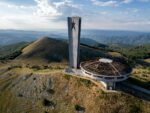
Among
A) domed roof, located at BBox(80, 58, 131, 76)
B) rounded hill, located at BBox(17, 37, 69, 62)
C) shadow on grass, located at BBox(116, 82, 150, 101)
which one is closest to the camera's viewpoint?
shadow on grass, located at BBox(116, 82, 150, 101)

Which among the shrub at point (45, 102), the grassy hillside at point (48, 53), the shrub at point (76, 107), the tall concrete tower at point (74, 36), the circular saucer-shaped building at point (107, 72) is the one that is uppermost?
the tall concrete tower at point (74, 36)

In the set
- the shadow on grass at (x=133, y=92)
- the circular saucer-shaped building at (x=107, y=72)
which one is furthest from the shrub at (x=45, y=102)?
the shadow on grass at (x=133, y=92)

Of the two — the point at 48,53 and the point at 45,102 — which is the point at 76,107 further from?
the point at 48,53

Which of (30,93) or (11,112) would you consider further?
(30,93)

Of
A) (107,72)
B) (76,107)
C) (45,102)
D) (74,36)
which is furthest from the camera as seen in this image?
(74,36)

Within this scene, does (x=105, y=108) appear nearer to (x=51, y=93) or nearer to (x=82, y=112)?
(x=82, y=112)

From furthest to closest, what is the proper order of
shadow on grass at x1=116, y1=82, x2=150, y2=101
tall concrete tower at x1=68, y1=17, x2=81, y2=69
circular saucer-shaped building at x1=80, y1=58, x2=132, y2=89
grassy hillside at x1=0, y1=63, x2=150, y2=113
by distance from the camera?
tall concrete tower at x1=68, y1=17, x2=81, y2=69 → shadow on grass at x1=116, y1=82, x2=150, y2=101 → circular saucer-shaped building at x1=80, y1=58, x2=132, y2=89 → grassy hillside at x1=0, y1=63, x2=150, y2=113

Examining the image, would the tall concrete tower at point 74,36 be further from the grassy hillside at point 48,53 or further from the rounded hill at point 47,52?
the rounded hill at point 47,52

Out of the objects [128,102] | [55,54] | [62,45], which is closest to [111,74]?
[128,102]

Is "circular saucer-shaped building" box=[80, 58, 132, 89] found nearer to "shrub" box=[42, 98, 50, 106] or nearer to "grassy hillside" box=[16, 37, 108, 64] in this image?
"shrub" box=[42, 98, 50, 106]

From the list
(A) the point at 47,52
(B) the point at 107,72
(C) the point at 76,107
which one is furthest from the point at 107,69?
(A) the point at 47,52

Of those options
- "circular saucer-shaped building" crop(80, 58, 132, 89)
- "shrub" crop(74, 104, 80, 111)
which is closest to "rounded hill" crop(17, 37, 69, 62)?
"circular saucer-shaped building" crop(80, 58, 132, 89)
